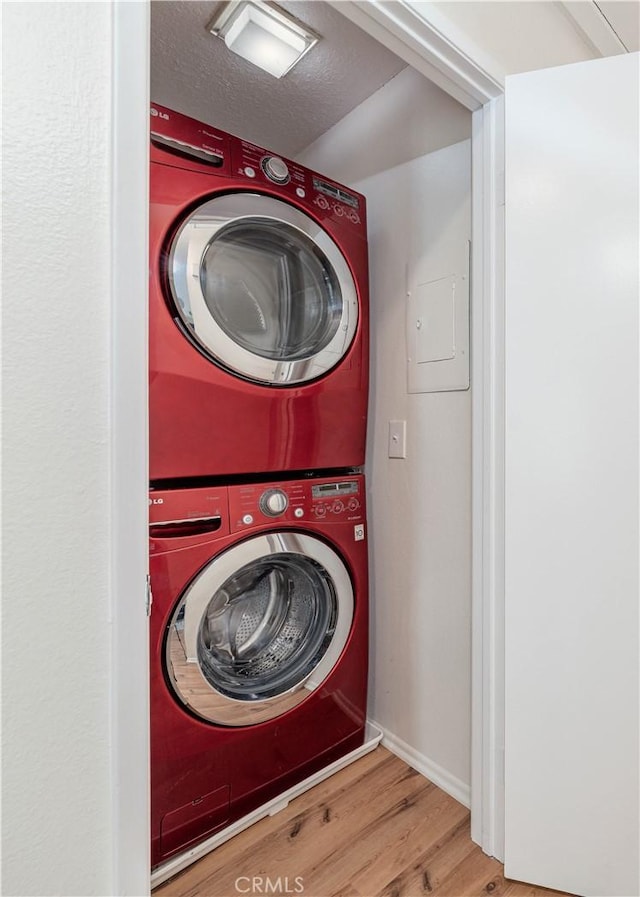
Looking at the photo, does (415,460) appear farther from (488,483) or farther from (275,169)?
(275,169)

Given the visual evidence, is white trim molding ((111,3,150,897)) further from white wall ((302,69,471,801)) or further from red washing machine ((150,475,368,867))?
white wall ((302,69,471,801))

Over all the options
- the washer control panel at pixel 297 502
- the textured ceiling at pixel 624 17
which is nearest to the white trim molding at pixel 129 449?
the washer control panel at pixel 297 502

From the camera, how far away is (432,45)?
109 centimetres

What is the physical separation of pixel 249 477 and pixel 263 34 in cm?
129

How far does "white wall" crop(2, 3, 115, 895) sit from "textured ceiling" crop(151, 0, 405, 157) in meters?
0.95

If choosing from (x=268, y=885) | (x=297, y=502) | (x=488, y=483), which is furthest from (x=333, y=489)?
(x=268, y=885)

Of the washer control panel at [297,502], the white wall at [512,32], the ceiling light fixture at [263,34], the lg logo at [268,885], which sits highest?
the ceiling light fixture at [263,34]

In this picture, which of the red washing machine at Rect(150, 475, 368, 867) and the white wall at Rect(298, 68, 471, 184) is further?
the white wall at Rect(298, 68, 471, 184)

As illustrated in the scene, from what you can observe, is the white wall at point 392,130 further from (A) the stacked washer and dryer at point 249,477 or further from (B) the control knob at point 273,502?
(B) the control knob at point 273,502

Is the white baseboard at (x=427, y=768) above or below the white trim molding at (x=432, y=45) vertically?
below

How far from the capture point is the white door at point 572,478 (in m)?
1.08

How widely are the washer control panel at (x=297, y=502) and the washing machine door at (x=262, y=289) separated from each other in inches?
12.2

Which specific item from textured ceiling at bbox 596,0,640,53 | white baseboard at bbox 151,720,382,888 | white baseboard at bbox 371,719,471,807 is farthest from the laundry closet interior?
textured ceiling at bbox 596,0,640,53

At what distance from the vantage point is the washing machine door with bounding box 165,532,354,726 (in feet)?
3.98
